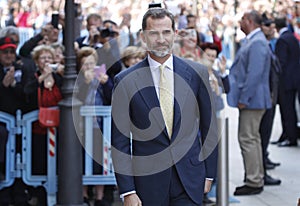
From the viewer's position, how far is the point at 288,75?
12883 millimetres

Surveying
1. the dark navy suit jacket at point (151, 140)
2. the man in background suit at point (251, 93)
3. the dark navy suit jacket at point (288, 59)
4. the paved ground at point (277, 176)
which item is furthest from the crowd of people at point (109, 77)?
the dark navy suit jacket at point (151, 140)

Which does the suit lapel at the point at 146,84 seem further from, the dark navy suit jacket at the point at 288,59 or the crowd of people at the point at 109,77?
the dark navy suit jacket at the point at 288,59

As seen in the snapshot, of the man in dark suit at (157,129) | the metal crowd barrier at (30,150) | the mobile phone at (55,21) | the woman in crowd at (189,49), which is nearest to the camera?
the man in dark suit at (157,129)

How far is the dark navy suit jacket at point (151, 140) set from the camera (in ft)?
16.0

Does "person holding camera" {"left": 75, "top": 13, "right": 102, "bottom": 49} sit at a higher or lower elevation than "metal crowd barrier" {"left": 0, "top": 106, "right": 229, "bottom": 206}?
higher

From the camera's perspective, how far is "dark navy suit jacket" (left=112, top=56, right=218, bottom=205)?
4.88 m

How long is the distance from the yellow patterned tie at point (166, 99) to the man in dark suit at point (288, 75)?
7.98 m

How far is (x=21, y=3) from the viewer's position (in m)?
25.1

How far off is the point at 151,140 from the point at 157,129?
0.08m

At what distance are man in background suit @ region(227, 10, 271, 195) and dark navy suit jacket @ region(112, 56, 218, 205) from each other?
4482 millimetres

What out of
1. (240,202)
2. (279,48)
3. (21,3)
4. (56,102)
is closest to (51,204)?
(56,102)

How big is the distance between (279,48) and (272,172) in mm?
2441

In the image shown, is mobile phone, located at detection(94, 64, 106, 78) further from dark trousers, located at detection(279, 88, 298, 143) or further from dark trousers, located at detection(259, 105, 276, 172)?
dark trousers, located at detection(279, 88, 298, 143)

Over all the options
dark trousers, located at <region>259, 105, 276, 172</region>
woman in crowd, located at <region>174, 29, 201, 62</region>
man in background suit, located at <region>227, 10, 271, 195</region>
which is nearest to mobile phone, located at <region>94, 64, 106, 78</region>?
woman in crowd, located at <region>174, 29, 201, 62</region>
